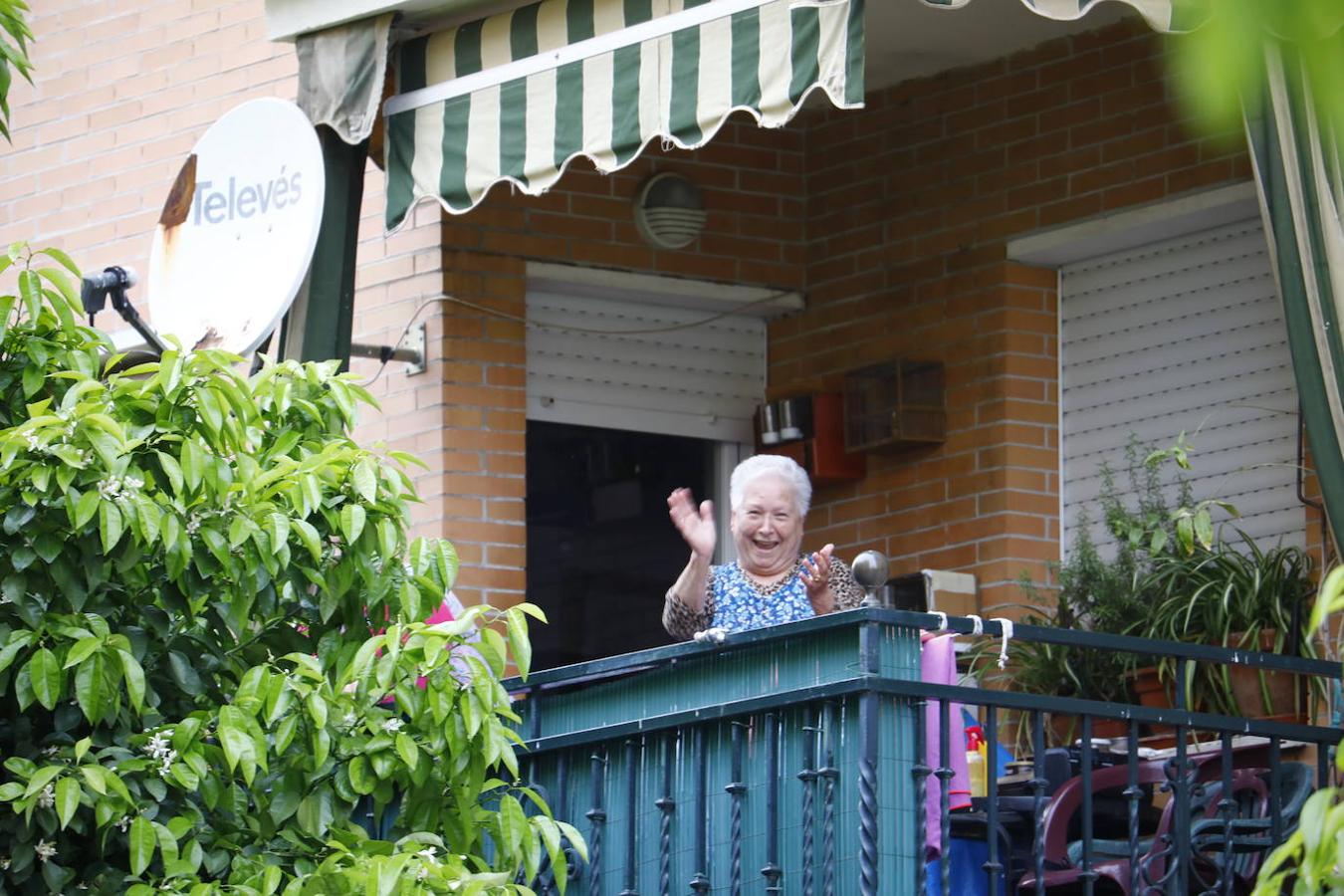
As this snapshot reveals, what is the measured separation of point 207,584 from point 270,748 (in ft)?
1.28

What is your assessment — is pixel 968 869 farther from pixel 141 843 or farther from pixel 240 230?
pixel 240 230

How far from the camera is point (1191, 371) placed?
758cm

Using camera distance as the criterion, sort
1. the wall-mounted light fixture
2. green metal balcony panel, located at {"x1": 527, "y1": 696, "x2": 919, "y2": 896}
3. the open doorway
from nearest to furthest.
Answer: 1. green metal balcony panel, located at {"x1": 527, "y1": 696, "x2": 919, "y2": 896}
2. the wall-mounted light fixture
3. the open doorway

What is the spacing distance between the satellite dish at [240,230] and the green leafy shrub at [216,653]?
6.41 ft

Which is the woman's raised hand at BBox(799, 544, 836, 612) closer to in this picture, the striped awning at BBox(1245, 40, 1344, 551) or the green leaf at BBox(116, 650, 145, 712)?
the striped awning at BBox(1245, 40, 1344, 551)

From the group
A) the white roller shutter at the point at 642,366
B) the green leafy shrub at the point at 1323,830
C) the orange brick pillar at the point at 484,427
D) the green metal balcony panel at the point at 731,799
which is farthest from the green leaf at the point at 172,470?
the white roller shutter at the point at 642,366

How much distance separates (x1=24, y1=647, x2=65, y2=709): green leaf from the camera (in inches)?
162

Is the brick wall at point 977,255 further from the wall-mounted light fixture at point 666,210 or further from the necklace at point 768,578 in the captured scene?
the necklace at point 768,578

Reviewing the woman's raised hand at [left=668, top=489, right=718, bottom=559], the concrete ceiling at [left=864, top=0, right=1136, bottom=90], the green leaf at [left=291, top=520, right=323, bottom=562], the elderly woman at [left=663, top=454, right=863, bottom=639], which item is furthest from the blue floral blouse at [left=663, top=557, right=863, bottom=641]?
the concrete ceiling at [left=864, top=0, right=1136, bottom=90]

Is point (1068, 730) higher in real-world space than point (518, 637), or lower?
higher

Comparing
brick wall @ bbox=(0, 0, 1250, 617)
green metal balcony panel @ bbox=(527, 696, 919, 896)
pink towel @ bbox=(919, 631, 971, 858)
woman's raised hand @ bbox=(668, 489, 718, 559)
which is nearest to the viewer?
green metal balcony panel @ bbox=(527, 696, 919, 896)

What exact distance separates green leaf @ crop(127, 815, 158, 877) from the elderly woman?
2025 mm

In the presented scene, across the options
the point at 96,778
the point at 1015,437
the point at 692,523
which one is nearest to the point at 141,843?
the point at 96,778

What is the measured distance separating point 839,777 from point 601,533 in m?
3.95
